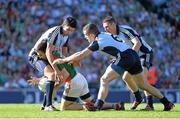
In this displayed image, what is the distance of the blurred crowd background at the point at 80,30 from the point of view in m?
24.1

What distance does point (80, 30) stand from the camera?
25.7m

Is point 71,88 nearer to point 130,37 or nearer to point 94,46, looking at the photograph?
point 130,37

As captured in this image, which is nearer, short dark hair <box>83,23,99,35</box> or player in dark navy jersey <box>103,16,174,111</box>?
short dark hair <box>83,23,99,35</box>

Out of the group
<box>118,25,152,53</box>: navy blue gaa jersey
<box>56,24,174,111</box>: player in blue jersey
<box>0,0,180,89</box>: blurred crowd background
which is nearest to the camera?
<box>56,24,174,111</box>: player in blue jersey

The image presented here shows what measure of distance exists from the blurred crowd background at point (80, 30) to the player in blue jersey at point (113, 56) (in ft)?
31.6

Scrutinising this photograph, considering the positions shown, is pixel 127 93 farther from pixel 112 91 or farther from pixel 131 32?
pixel 131 32

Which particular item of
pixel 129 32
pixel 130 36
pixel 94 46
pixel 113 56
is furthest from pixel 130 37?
pixel 94 46

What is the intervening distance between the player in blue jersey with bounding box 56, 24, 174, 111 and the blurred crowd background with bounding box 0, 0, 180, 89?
9.64 metres

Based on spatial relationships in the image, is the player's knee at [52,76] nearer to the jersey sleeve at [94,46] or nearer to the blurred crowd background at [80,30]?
the jersey sleeve at [94,46]

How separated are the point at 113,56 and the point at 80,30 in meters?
12.1

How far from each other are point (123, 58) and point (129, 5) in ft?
47.6

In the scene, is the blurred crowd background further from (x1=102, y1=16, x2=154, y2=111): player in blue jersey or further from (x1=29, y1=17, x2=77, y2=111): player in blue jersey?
(x1=29, y1=17, x2=77, y2=111): player in blue jersey

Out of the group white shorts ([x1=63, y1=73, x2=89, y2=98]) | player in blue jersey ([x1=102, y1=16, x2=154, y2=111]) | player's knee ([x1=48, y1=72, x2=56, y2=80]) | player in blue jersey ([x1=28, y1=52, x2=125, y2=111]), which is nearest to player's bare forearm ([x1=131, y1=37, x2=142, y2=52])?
player in blue jersey ([x1=102, y1=16, x2=154, y2=111])

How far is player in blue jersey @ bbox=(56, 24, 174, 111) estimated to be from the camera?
523 inches
